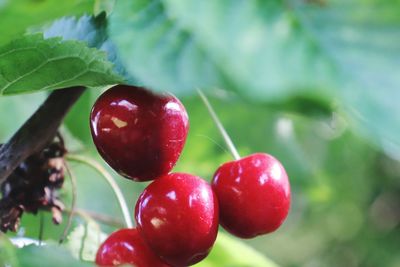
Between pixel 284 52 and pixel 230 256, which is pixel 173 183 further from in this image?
pixel 230 256

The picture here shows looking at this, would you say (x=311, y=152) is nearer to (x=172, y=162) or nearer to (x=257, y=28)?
(x=172, y=162)

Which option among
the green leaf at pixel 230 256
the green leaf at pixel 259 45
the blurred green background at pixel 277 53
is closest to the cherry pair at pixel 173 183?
the blurred green background at pixel 277 53

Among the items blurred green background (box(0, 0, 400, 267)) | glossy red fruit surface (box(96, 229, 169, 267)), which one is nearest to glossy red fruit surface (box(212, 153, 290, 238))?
glossy red fruit surface (box(96, 229, 169, 267))

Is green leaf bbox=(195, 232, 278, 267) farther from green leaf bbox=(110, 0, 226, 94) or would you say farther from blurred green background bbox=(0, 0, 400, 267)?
green leaf bbox=(110, 0, 226, 94)

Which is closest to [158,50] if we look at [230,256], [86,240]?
[86,240]

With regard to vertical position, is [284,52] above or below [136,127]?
above

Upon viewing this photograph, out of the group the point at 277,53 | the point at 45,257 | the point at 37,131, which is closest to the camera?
the point at 277,53
